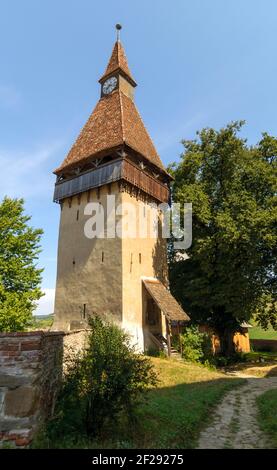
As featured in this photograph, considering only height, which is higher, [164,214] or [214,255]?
[164,214]

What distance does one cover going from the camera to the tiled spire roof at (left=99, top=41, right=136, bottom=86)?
24.4m

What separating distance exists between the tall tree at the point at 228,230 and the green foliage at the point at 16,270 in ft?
32.3

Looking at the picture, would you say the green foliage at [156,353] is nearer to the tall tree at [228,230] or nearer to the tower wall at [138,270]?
the tower wall at [138,270]

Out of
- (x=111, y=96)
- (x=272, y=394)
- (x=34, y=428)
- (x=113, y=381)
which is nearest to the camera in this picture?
(x=34, y=428)

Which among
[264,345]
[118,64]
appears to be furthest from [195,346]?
[118,64]

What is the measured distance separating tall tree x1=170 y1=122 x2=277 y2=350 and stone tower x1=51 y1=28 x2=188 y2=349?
2.34 m

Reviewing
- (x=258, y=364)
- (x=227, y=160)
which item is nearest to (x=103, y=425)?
(x=258, y=364)

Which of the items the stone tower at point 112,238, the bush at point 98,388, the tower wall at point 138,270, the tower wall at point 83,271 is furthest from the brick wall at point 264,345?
the bush at point 98,388

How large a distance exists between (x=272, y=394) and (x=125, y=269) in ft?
30.1

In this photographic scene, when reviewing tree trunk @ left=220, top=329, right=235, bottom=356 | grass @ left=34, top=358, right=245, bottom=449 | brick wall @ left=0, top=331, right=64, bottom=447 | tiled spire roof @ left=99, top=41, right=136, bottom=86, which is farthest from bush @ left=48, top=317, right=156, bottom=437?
tiled spire roof @ left=99, top=41, right=136, bottom=86

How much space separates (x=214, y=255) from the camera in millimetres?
20484

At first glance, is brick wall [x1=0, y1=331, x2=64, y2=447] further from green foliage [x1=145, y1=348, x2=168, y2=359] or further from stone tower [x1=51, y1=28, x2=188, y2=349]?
green foliage [x1=145, y1=348, x2=168, y2=359]

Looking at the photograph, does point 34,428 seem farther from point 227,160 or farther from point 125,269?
point 227,160

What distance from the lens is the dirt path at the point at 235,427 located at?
6.31 metres
